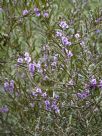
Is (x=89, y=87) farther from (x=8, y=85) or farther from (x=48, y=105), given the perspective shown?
(x=8, y=85)

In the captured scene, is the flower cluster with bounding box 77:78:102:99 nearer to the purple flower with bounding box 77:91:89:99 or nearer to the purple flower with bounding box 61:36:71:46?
the purple flower with bounding box 77:91:89:99

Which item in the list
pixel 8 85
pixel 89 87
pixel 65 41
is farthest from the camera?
pixel 8 85

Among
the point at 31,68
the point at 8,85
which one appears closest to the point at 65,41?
the point at 31,68

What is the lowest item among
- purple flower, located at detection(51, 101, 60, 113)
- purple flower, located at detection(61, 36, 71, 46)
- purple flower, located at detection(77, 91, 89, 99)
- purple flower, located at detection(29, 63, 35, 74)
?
purple flower, located at detection(51, 101, 60, 113)

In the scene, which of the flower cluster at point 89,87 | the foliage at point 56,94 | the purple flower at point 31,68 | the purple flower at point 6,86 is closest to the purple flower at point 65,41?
the foliage at point 56,94

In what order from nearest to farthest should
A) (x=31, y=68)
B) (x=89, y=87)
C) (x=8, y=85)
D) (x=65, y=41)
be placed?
1. (x=89, y=87)
2. (x=31, y=68)
3. (x=65, y=41)
4. (x=8, y=85)

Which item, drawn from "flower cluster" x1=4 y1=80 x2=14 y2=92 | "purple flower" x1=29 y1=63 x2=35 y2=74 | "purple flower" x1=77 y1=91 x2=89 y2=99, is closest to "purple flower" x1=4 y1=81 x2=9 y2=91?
"flower cluster" x1=4 y1=80 x2=14 y2=92

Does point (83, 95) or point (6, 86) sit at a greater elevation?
point (6, 86)

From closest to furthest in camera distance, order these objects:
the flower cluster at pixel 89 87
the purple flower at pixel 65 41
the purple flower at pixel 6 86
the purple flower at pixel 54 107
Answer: the flower cluster at pixel 89 87 < the purple flower at pixel 54 107 < the purple flower at pixel 65 41 < the purple flower at pixel 6 86

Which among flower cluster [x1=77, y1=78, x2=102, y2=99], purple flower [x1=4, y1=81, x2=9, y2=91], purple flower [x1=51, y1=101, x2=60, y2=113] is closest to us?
flower cluster [x1=77, y1=78, x2=102, y2=99]

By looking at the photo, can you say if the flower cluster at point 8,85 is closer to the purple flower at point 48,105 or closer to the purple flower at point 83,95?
the purple flower at point 48,105

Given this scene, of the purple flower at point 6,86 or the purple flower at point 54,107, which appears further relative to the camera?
the purple flower at point 6,86

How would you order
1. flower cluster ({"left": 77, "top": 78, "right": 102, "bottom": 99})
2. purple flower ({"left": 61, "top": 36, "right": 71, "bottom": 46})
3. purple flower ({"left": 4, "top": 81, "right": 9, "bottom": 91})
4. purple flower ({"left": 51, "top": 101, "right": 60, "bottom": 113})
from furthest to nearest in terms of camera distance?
purple flower ({"left": 4, "top": 81, "right": 9, "bottom": 91}) < purple flower ({"left": 61, "top": 36, "right": 71, "bottom": 46}) < purple flower ({"left": 51, "top": 101, "right": 60, "bottom": 113}) < flower cluster ({"left": 77, "top": 78, "right": 102, "bottom": 99})

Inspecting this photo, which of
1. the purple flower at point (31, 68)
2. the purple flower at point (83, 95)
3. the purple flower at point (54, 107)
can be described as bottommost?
the purple flower at point (54, 107)
